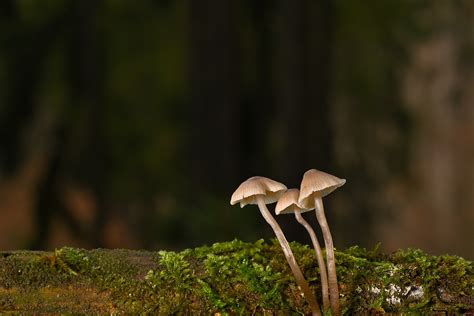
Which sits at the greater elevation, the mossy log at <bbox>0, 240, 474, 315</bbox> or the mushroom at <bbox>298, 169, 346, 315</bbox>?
the mushroom at <bbox>298, 169, 346, 315</bbox>

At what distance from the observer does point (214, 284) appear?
236cm

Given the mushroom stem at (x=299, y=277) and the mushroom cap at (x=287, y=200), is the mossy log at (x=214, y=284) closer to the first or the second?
the mushroom stem at (x=299, y=277)

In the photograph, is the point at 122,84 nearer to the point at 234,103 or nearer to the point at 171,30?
the point at 171,30

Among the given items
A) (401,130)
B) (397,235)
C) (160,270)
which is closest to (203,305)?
(160,270)

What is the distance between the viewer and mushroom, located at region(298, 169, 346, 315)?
2176mm

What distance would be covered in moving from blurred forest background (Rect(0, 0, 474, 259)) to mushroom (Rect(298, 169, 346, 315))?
457cm

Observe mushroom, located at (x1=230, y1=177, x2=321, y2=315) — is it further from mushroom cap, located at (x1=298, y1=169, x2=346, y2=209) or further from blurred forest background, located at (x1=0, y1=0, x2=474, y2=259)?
blurred forest background, located at (x1=0, y1=0, x2=474, y2=259)

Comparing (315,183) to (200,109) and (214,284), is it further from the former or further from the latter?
(200,109)

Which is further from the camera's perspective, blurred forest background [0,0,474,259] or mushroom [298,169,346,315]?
blurred forest background [0,0,474,259]

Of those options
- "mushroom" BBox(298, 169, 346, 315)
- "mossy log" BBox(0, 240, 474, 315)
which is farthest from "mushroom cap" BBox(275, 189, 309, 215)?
"mossy log" BBox(0, 240, 474, 315)

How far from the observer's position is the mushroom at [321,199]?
218cm

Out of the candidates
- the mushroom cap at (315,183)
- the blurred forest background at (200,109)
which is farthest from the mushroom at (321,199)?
the blurred forest background at (200,109)

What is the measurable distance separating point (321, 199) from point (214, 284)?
414 millimetres

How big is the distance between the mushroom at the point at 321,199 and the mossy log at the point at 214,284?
0.31 ft
